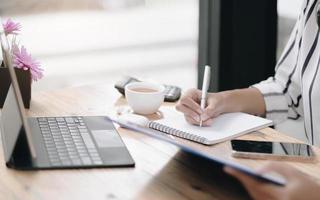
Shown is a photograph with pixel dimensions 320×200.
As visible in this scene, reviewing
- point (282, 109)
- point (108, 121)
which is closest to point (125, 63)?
point (282, 109)

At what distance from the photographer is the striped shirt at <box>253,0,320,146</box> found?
1.65 m

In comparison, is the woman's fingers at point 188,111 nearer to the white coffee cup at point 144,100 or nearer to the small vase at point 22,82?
the white coffee cup at point 144,100

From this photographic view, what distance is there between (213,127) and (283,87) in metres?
0.46

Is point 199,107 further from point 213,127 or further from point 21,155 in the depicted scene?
point 21,155

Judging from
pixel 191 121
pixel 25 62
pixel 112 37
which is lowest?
pixel 112 37

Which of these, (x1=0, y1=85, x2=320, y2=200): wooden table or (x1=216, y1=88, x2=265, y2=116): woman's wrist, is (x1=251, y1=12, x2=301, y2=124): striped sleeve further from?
(x1=0, y1=85, x2=320, y2=200): wooden table

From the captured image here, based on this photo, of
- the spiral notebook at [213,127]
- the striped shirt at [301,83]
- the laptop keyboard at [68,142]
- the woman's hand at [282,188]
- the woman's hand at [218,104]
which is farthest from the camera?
the striped shirt at [301,83]

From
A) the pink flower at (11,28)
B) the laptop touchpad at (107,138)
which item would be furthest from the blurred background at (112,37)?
the laptop touchpad at (107,138)

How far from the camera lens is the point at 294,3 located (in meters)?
2.48

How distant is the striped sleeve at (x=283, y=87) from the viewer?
1.69 metres

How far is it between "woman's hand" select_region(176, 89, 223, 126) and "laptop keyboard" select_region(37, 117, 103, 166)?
257 mm

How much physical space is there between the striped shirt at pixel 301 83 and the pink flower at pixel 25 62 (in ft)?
2.16

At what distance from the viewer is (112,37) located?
8.48 ft

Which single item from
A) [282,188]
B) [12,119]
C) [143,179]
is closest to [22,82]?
[12,119]
